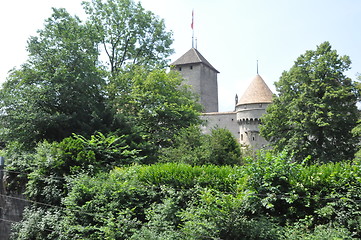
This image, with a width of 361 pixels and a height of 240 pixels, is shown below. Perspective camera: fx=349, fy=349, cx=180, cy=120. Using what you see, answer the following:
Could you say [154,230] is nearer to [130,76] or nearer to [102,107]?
[102,107]

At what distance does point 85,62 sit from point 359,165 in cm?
1457

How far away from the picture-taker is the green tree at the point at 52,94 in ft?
54.1

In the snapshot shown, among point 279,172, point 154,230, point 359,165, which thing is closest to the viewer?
point 359,165

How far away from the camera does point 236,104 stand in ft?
149

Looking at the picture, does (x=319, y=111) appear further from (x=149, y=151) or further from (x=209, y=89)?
(x=209, y=89)

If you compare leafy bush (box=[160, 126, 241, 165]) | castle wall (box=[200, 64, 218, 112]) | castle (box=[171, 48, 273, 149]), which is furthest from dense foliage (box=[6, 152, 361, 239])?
castle wall (box=[200, 64, 218, 112])

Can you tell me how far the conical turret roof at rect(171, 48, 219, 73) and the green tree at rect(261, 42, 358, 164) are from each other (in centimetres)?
2670

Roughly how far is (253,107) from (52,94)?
93.6 ft

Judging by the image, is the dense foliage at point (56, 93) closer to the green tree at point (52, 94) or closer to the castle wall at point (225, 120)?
the green tree at point (52, 94)

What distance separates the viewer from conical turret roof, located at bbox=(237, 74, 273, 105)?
134 ft

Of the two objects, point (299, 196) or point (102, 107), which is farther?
point (102, 107)

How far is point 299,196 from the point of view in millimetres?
7914

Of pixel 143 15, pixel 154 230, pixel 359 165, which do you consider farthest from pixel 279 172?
pixel 143 15

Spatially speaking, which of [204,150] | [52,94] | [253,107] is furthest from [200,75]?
[52,94]
